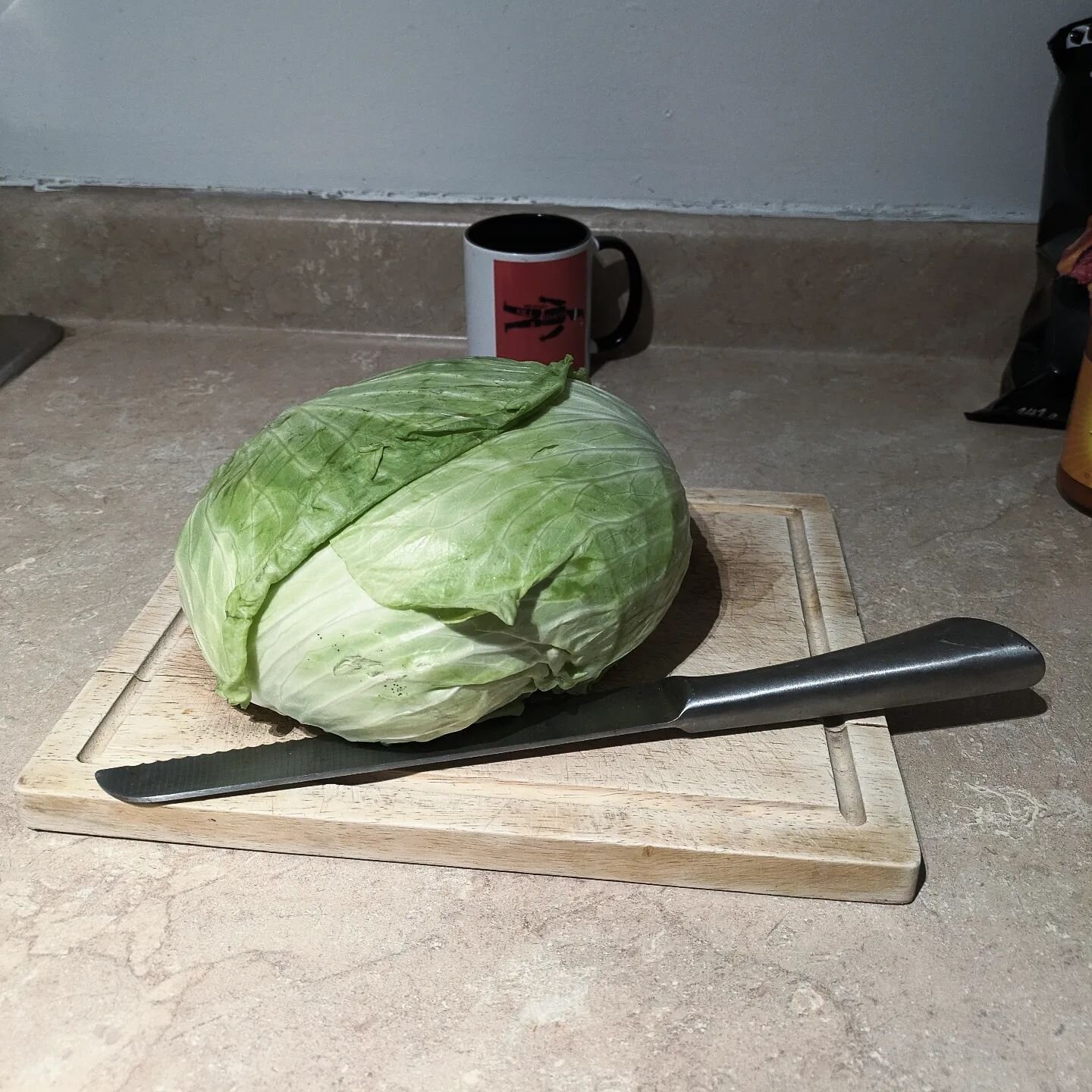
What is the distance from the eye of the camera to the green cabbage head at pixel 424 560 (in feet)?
2.38

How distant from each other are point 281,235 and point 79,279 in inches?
14.3

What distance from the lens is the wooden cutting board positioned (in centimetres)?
74

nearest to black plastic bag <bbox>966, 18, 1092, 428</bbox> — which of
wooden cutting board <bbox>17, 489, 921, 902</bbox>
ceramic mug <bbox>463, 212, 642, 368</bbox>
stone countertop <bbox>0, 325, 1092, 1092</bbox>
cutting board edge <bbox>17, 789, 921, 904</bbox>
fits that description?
stone countertop <bbox>0, 325, 1092, 1092</bbox>

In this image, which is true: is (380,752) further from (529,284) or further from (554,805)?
(529,284)

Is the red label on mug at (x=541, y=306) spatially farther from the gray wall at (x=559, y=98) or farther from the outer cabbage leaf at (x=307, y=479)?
the outer cabbage leaf at (x=307, y=479)

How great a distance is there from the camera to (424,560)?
2.35 ft

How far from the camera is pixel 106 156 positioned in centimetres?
157

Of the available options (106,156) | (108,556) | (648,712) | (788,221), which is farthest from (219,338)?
(648,712)

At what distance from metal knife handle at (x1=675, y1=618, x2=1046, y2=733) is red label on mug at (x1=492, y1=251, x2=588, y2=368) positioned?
0.63m

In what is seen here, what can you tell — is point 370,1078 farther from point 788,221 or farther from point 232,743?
point 788,221

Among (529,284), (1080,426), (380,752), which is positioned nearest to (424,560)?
(380,752)

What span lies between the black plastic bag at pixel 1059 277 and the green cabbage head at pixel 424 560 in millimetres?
767

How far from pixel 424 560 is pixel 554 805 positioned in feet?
0.71

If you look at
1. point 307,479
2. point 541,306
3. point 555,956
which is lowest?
point 555,956
